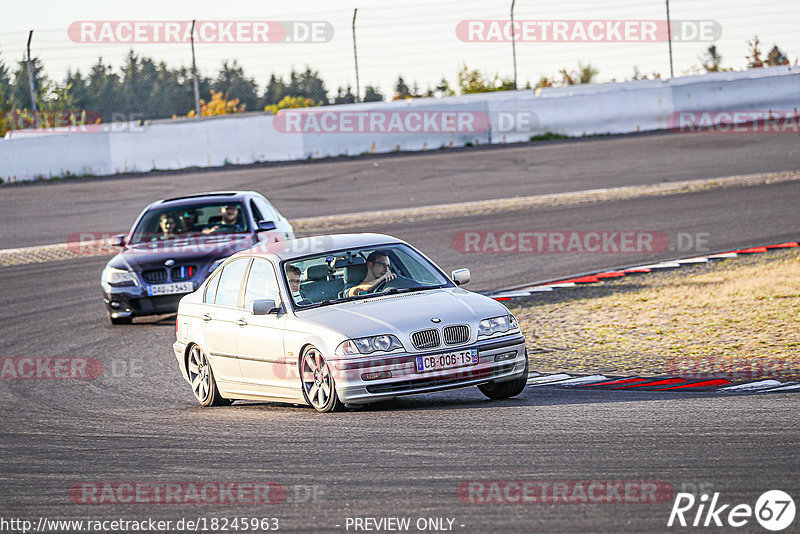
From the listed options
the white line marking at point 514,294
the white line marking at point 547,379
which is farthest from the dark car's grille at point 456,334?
the white line marking at point 514,294

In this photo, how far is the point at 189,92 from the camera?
101 feet

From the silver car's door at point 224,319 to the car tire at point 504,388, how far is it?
2.16 meters

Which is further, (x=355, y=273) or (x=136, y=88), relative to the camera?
(x=136, y=88)

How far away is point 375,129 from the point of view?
30344 mm

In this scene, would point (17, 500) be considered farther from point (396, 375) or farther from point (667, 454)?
point (667, 454)

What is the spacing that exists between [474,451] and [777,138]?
80.1ft

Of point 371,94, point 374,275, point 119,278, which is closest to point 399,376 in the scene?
point 374,275

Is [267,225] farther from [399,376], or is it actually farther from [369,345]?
[399,376]

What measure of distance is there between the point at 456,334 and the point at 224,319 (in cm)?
243

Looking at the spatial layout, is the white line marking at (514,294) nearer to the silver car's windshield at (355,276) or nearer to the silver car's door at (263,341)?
the silver car's windshield at (355,276)

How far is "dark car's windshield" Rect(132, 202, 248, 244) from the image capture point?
15719 mm

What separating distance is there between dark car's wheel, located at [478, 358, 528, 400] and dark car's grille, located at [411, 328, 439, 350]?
2.49 ft

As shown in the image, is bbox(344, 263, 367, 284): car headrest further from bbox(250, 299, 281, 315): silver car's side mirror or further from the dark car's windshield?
the dark car's windshield

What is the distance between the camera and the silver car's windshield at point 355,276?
9453 mm
